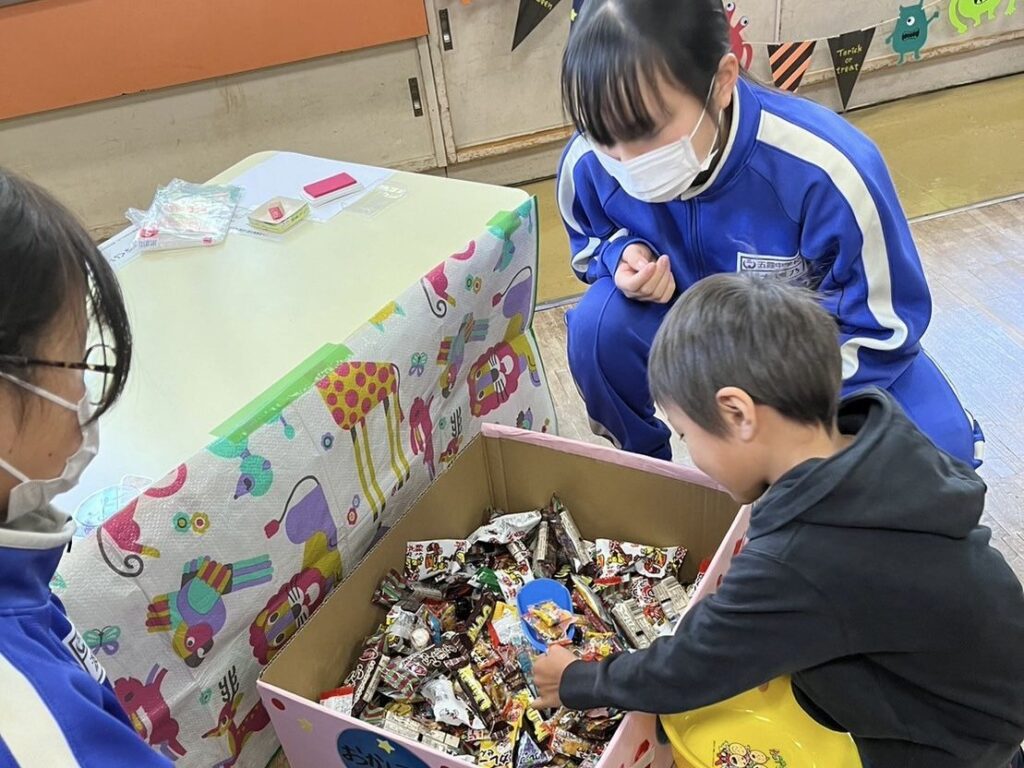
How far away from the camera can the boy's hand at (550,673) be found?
1.06 m

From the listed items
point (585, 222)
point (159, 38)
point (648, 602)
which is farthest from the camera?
point (159, 38)

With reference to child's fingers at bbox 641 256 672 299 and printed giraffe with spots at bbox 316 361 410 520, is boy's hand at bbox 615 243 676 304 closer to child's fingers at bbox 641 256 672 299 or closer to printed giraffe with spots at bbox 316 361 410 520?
child's fingers at bbox 641 256 672 299

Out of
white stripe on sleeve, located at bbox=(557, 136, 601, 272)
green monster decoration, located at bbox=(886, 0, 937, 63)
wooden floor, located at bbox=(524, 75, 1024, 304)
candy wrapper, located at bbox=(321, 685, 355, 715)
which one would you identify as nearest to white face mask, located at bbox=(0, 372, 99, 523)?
candy wrapper, located at bbox=(321, 685, 355, 715)

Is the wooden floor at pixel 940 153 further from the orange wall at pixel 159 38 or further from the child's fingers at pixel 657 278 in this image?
the child's fingers at pixel 657 278

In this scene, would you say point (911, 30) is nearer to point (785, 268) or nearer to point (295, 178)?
point (785, 268)

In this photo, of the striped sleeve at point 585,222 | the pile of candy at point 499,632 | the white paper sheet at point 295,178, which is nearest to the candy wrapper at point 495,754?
the pile of candy at point 499,632

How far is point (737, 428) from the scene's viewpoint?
34.6 inches

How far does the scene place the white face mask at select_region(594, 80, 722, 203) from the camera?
3.71 ft

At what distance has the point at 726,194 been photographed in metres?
1.23

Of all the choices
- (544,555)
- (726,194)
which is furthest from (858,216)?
(544,555)

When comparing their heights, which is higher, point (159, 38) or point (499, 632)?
point (159, 38)

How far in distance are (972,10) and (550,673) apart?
8.60 ft

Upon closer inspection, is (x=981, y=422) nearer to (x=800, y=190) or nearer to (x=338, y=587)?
(x=800, y=190)

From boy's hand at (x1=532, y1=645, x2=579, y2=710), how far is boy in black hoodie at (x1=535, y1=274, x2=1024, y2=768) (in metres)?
0.11
